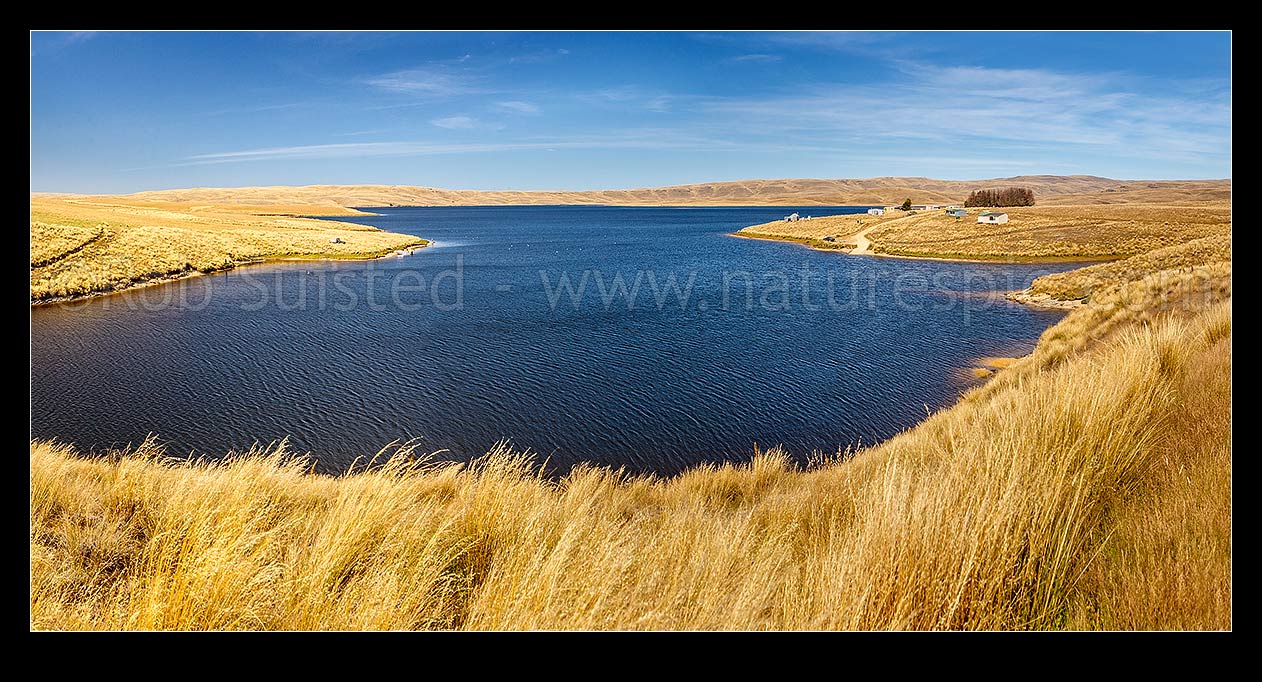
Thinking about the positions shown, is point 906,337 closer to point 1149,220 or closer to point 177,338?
point 177,338

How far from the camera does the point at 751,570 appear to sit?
10.5 feet

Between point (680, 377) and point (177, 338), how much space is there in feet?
57.4

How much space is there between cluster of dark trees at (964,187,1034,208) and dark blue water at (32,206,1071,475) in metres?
78.2

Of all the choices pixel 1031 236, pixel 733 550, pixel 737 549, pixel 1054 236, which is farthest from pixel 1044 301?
pixel 733 550

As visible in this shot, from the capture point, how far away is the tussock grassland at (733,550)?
2.59 m

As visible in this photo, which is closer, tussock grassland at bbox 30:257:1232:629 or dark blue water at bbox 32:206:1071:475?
tussock grassland at bbox 30:257:1232:629

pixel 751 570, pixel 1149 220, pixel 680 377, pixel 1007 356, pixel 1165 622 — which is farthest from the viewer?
pixel 1149 220

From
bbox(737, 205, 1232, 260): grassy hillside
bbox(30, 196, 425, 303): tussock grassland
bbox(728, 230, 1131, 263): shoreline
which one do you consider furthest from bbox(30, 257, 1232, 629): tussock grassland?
bbox(737, 205, 1232, 260): grassy hillside

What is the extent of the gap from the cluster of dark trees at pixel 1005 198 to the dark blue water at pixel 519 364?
78.2 metres

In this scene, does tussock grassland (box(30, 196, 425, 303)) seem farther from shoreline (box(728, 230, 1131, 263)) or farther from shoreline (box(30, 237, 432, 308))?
shoreline (box(728, 230, 1131, 263))

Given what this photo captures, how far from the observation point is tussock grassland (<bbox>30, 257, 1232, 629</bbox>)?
2.59 metres

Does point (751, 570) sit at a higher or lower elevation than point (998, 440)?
lower

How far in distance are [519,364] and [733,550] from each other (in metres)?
15.4
